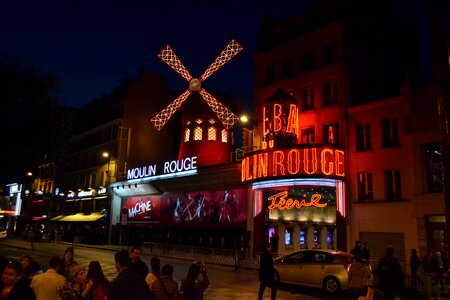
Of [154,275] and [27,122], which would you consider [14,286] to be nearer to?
[154,275]

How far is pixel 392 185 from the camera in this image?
72.1 ft

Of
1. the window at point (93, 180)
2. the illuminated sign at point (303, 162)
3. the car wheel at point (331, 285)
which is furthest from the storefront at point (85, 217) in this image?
the car wheel at point (331, 285)

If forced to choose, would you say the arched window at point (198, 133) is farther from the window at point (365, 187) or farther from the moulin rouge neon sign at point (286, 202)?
the window at point (365, 187)

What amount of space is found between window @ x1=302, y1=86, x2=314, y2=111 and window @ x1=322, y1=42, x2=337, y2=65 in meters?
1.89

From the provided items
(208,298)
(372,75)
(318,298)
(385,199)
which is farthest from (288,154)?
(208,298)

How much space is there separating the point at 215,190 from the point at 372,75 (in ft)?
44.0

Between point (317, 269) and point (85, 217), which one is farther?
point (85, 217)

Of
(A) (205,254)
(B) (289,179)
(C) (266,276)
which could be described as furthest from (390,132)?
(C) (266,276)

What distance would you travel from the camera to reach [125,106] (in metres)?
42.6

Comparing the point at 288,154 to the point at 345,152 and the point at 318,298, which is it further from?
→ the point at 318,298

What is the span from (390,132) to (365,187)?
10.4ft

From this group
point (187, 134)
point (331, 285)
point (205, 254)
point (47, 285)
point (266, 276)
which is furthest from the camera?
point (187, 134)

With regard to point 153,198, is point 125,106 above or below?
above

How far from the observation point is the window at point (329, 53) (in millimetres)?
25575
